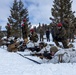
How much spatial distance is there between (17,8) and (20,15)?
7.34 feet

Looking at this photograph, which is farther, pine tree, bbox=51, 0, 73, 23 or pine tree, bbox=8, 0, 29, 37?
pine tree, bbox=8, 0, 29, 37

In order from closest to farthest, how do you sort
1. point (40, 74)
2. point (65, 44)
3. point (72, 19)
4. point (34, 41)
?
point (40, 74), point (65, 44), point (34, 41), point (72, 19)

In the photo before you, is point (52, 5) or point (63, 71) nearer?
point (63, 71)

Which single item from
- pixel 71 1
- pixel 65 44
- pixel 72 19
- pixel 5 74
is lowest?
pixel 5 74

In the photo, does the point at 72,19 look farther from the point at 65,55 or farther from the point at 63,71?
the point at 63,71

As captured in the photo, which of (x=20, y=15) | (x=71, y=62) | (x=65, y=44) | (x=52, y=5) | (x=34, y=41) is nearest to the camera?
(x=71, y=62)

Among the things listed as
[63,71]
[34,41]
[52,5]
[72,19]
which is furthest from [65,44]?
[52,5]

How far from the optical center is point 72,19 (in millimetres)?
44875

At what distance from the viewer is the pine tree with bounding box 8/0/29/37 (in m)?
55.5

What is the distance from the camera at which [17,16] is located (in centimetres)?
5666

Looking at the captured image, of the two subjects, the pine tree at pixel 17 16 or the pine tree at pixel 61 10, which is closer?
the pine tree at pixel 61 10

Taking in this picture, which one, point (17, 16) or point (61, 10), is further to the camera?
point (17, 16)

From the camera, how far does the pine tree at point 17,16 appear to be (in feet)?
182

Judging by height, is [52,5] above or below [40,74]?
above
